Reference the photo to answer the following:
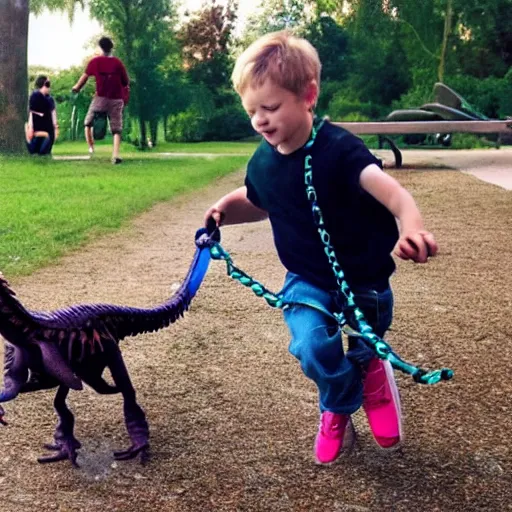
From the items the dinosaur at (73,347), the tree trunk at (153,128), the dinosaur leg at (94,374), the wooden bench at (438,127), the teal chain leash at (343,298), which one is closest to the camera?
the teal chain leash at (343,298)

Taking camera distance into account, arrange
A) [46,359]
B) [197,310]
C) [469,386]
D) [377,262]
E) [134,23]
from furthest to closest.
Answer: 1. [134,23]
2. [197,310]
3. [469,386]
4. [377,262]
5. [46,359]

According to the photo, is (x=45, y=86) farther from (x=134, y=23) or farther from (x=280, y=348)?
(x=280, y=348)

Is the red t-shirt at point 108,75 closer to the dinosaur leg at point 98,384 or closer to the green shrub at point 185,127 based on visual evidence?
the dinosaur leg at point 98,384

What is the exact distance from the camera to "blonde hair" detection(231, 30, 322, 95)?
99.7 inches

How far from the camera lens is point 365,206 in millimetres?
2605

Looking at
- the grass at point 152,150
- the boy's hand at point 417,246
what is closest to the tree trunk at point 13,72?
the grass at point 152,150

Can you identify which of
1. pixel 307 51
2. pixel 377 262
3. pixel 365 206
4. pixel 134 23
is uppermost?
pixel 134 23

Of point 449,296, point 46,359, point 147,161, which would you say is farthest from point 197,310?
point 147,161

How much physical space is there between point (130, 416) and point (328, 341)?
811 mm

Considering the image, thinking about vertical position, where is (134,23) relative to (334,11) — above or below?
below

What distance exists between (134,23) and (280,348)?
18.0 metres

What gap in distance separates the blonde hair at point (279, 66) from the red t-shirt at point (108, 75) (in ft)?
36.2

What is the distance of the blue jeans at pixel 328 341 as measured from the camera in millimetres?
2588

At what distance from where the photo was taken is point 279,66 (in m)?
2.53
